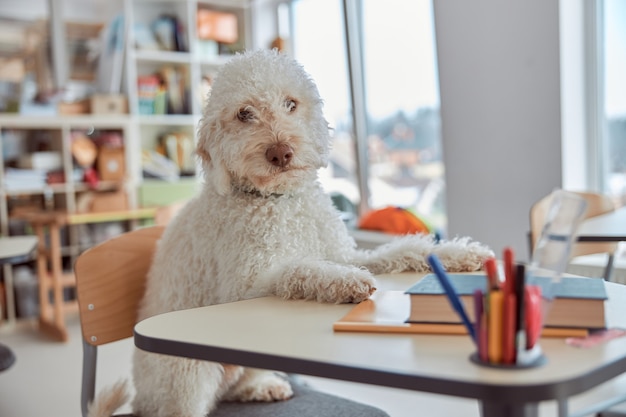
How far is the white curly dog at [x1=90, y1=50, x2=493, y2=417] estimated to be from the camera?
46.8 inches

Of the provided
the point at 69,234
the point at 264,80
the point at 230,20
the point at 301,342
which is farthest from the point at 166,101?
the point at 301,342

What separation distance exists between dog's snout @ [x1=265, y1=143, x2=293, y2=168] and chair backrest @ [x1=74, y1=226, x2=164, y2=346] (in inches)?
20.9

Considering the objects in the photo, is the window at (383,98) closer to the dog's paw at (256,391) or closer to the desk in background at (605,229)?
the desk in background at (605,229)

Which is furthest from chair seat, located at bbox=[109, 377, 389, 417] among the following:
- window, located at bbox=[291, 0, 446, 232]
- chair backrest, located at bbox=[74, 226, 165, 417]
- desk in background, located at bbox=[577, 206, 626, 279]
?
window, located at bbox=[291, 0, 446, 232]

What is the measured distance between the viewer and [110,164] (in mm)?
4680

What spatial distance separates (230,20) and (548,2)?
2994 mm

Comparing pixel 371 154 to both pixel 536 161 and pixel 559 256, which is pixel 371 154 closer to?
pixel 536 161

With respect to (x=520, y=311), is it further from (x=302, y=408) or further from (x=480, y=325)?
(x=302, y=408)

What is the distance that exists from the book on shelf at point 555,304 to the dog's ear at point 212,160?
1.69ft

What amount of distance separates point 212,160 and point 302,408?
0.58m

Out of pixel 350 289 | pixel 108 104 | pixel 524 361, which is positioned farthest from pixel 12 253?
pixel 108 104

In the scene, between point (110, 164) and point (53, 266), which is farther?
point (110, 164)

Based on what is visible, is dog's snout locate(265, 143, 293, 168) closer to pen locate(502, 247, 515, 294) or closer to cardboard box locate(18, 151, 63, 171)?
pen locate(502, 247, 515, 294)

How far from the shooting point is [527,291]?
68cm
